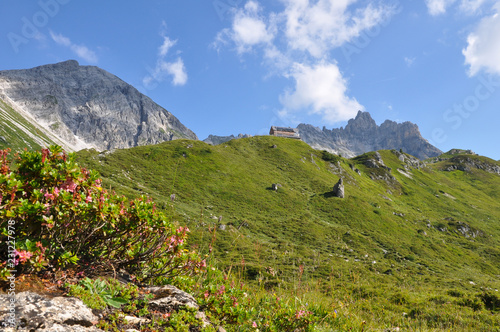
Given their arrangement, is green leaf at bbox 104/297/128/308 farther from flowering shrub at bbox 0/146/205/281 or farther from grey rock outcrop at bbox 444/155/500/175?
grey rock outcrop at bbox 444/155/500/175

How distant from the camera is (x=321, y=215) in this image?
5516 centimetres

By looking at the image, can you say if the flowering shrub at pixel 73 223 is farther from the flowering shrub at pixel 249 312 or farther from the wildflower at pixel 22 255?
the flowering shrub at pixel 249 312

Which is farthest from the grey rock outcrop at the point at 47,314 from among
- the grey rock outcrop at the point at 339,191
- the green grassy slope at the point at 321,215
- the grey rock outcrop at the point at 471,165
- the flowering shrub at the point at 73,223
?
the grey rock outcrop at the point at 471,165

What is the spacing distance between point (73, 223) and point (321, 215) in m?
56.2

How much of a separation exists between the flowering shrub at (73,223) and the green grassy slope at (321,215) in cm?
1155

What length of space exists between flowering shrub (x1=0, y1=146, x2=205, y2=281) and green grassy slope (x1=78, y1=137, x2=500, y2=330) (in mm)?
11553

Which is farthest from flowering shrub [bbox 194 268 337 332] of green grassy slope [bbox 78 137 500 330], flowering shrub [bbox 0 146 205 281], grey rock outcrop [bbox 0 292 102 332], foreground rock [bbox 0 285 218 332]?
green grassy slope [bbox 78 137 500 330]

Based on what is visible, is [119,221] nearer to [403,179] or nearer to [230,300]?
[230,300]

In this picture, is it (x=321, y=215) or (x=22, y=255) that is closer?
(x=22, y=255)

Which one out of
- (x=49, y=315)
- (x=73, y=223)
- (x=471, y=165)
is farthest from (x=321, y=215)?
(x=471, y=165)

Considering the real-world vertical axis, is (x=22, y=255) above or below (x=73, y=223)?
below

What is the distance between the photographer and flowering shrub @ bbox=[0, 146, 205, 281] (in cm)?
286

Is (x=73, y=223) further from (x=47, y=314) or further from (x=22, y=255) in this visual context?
(x=47, y=314)

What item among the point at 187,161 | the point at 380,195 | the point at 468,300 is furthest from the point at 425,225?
the point at 187,161
